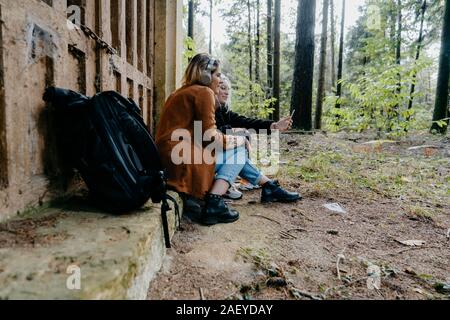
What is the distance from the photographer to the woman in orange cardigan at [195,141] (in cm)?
242

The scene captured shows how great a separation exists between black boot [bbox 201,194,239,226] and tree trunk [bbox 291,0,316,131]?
5.83 metres

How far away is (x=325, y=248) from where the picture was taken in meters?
2.16

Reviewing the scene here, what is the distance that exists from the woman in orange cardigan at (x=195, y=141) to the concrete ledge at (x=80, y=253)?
0.71 metres

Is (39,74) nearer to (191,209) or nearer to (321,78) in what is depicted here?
(191,209)

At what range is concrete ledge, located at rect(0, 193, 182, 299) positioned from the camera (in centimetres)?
95

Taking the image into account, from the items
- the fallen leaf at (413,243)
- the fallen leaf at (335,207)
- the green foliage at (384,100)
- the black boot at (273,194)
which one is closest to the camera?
the fallen leaf at (413,243)

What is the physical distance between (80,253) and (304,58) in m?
7.51

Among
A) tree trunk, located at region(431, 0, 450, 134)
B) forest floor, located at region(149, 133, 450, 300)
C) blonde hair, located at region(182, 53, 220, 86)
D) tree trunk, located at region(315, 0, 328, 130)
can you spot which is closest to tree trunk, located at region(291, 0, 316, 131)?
tree trunk, located at region(431, 0, 450, 134)

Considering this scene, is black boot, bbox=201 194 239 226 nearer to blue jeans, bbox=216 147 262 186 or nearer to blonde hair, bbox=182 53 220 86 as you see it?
blue jeans, bbox=216 147 262 186

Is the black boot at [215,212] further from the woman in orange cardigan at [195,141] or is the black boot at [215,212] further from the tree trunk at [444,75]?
the tree trunk at [444,75]

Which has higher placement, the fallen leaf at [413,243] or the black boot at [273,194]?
the black boot at [273,194]

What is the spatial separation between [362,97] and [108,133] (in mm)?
6613

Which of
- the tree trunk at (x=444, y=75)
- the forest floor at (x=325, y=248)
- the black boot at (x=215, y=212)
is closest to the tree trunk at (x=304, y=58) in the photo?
the tree trunk at (x=444, y=75)

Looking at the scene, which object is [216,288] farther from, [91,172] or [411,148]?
[411,148]
